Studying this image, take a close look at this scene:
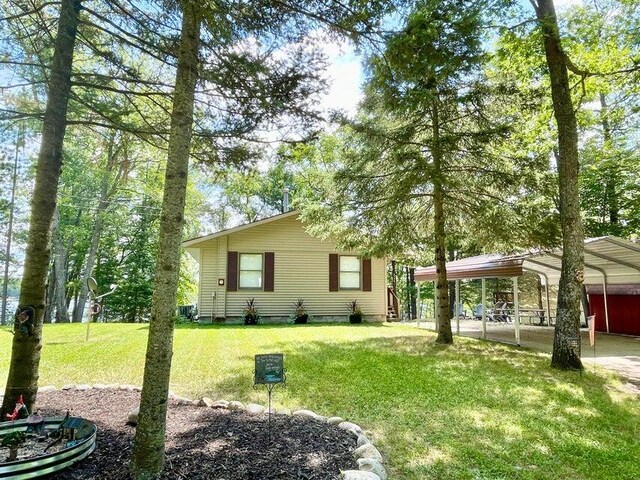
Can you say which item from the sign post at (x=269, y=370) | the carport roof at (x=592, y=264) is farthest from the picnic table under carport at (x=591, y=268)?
the sign post at (x=269, y=370)

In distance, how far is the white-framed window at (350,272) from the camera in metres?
14.6

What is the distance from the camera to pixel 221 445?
2838 mm

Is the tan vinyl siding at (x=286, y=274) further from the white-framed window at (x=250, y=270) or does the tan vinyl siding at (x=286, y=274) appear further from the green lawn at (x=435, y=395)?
the green lawn at (x=435, y=395)

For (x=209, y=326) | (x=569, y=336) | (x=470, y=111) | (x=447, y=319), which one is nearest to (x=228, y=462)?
(x=569, y=336)

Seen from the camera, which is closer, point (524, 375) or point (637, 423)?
point (637, 423)

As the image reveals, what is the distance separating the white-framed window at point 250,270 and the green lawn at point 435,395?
183 inches

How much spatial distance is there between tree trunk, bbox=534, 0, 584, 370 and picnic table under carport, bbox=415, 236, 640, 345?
1.94 m

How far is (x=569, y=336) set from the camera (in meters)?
6.22

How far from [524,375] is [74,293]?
86.4 ft

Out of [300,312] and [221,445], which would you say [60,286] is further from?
[221,445]

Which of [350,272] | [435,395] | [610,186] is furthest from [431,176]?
[610,186]

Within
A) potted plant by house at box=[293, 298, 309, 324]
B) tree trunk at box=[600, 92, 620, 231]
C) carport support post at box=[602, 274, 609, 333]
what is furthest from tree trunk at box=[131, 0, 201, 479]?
tree trunk at box=[600, 92, 620, 231]

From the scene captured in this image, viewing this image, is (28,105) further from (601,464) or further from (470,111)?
(470,111)

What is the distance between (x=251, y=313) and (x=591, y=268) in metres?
11.0
